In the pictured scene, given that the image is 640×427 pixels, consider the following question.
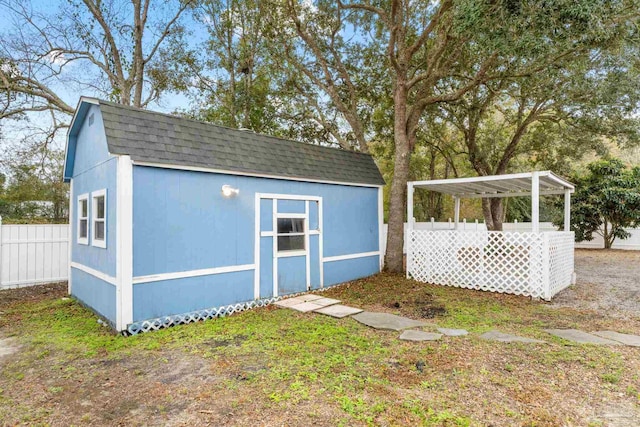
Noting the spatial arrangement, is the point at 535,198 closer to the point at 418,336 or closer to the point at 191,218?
the point at 418,336

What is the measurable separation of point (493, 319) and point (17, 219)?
42.9 feet

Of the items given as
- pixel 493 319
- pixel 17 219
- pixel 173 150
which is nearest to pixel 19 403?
pixel 173 150

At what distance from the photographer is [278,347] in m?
3.74

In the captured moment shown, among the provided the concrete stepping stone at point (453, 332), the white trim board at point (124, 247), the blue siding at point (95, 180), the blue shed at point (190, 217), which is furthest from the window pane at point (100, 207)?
the concrete stepping stone at point (453, 332)

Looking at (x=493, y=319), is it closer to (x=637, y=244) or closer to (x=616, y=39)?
(x=616, y=39)

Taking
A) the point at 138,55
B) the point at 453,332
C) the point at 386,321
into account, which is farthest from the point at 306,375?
the point at 138,55

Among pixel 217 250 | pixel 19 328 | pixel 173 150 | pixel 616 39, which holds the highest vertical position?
pixel 616 39

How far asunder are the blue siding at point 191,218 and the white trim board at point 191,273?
5 cm

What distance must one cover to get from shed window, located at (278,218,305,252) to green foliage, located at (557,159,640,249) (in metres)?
12.2

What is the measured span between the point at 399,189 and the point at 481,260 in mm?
2574

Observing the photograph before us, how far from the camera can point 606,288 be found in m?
6.89

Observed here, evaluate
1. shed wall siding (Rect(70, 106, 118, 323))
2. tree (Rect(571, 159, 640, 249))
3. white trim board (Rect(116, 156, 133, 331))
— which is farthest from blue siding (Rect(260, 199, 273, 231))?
tree (Rect(571, 159, 640, 249))

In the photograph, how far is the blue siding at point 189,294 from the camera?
4.36m

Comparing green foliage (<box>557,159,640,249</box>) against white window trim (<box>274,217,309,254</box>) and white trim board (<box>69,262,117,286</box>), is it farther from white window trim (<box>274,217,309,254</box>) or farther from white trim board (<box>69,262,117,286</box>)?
white trim board (<box>69,262,117,286</box>)
